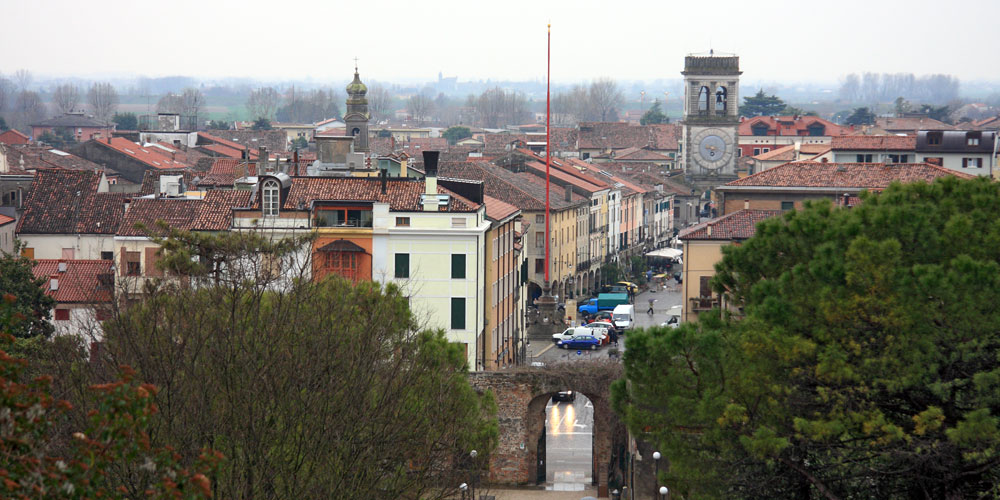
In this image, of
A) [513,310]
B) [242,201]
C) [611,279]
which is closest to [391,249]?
[242,201]

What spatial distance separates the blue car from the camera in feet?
181

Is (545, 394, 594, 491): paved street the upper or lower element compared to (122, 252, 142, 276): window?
lower

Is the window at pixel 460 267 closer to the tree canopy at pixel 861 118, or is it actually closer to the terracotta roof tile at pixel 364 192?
the terracotta roof tile at pixel 364 192

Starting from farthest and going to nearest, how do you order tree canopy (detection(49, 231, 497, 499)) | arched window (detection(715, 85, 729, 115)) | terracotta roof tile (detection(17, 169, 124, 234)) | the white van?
arched window (detection(715, 85, 729, 115)), the white van, terracotta roof tile (detection(17, 169, 124, 234)), tree canopy (detection(49, 231, 497, 499))

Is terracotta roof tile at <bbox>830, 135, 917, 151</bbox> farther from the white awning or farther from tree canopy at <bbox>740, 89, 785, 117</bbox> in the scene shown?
tree canopy at <bbox>740, 89, 785, 117</bbox>

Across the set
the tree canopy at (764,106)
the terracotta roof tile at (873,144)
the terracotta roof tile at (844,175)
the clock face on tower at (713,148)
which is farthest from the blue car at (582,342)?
the tree canopy at (764,106)

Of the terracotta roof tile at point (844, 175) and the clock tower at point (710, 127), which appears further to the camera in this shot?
the clock tower at point (710, 127)

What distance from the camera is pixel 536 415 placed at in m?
34.8

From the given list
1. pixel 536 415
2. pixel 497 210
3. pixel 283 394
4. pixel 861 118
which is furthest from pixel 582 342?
pixel 861 118

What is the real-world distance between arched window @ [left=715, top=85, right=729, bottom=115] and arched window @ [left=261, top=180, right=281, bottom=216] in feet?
233

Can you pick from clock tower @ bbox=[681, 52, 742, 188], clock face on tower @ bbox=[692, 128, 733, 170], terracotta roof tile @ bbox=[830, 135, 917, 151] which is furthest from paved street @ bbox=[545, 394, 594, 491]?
clock face on tower @ bbox=[692, 128, 733, 170]

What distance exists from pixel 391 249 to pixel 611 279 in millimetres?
37835

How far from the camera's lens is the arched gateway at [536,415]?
33750 mm

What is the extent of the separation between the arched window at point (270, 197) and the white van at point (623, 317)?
71.5 feet
